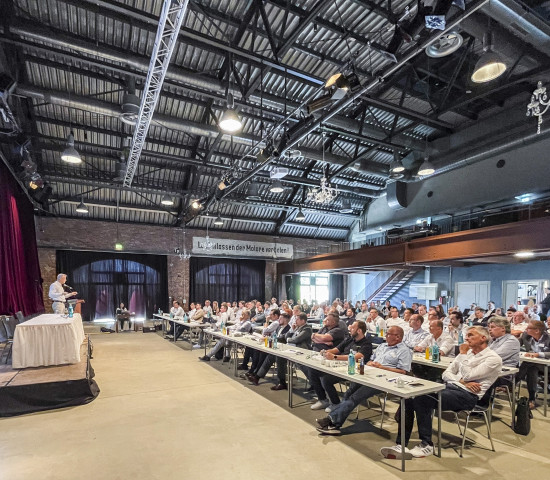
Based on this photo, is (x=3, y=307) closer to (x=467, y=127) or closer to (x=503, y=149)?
(x=503, y=149)

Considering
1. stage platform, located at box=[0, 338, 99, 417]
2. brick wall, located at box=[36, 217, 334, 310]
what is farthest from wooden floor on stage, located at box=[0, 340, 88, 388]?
brick wall, located at box=[36, 217, 334, 310]

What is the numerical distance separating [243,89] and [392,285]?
41.0 ft

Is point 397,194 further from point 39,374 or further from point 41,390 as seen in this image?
point 41,390

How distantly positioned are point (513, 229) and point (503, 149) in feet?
10.9

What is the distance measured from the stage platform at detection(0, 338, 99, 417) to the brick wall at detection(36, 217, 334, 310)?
10.3 m

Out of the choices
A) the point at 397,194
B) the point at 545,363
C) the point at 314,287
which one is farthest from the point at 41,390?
the point at 314,287

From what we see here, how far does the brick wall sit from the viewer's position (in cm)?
1457

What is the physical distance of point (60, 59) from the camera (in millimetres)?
8406

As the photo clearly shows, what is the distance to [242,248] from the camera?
60.5 feet

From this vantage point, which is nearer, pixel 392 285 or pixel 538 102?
pixel 538 102

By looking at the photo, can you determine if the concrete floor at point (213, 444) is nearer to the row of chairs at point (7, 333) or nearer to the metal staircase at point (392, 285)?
the row of chairs at point (7, 333)

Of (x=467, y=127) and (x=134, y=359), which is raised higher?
(x=467, y=127)

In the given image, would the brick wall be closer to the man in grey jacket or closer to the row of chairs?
the row of chairs

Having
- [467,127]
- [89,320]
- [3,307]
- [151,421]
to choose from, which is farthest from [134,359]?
[467,127]
